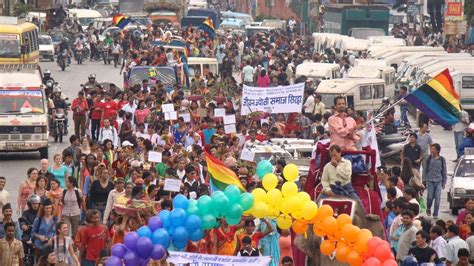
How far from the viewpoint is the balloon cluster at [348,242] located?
53.6ft

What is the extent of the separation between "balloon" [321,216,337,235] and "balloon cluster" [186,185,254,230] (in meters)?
0.85

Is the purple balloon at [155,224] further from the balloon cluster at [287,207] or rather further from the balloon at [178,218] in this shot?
the balloon cluster at [287,207]

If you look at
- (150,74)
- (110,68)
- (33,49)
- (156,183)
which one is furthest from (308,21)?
(156,183)

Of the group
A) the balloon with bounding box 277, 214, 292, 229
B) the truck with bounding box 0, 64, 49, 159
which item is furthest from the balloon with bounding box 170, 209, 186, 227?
the truck with bounding box 0, 64, 49, 159

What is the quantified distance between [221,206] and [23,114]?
59.5 feet

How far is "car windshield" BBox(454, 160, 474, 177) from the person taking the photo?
93.6ft

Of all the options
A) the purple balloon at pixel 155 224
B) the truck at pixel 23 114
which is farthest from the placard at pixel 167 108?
the purple balloon at pixel 155 224

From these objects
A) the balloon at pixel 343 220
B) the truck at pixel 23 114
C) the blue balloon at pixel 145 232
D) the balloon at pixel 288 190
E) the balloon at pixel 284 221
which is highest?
the balloon at pixel 288 190

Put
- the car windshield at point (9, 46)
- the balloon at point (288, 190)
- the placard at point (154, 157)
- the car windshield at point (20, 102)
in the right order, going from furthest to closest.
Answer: the car windshield at point (9, 46) < the car windshield at point (20, 102) < the placard at point (154, 157) < the balloon at point (288, 190)

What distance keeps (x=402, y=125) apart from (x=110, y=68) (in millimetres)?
28315

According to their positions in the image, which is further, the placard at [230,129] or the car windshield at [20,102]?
the car windshield at [20,102]

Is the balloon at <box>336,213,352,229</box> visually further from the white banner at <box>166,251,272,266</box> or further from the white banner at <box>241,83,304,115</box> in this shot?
the white banner at <box>241,83,304,115</box>

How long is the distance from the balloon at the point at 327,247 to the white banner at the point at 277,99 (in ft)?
48.8

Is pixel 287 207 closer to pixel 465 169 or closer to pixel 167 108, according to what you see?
pixel 465 169
